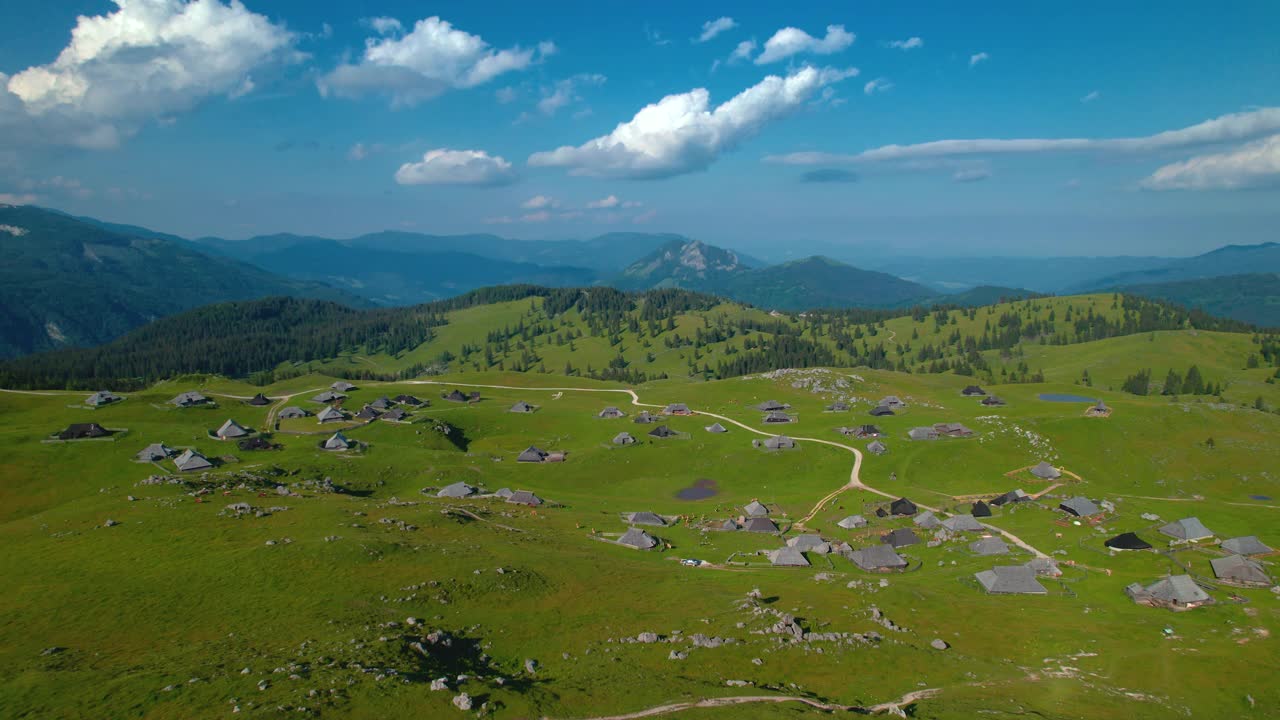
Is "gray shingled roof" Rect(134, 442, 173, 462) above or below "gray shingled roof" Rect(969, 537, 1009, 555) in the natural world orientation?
above

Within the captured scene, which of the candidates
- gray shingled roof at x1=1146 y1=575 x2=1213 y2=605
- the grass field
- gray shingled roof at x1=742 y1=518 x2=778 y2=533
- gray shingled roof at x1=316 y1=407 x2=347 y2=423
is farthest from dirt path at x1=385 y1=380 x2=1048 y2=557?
gray shingled roof at x1=316 y1=407 x2=347 y2=423

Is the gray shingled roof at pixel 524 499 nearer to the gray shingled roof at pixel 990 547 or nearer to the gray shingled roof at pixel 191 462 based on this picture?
the gray shingled roof at pixel 191 462

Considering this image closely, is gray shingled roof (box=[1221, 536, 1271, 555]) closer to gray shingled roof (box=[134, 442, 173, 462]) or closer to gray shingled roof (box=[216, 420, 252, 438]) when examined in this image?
gray shingled roof (box=[134, 442, 173, 462])

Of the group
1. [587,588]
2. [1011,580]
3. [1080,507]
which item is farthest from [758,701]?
[1080,507]

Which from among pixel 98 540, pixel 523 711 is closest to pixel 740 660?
pixel 523 711

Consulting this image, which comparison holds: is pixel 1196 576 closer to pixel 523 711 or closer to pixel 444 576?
pixel 523 711

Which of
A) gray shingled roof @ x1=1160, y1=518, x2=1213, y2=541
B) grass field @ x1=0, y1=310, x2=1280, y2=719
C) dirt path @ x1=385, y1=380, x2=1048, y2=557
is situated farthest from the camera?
dirt path @ x1=385, y1=380, x2=1048, y2=557
